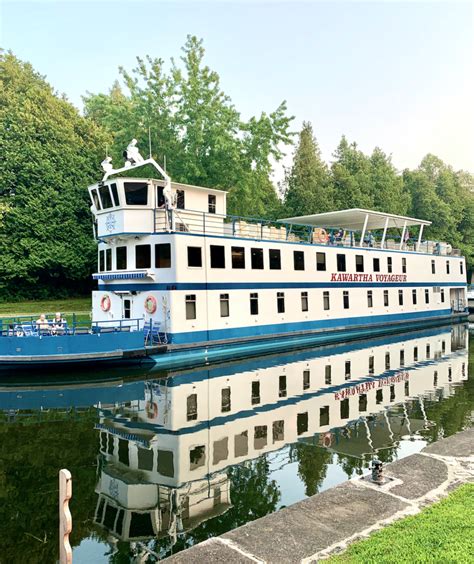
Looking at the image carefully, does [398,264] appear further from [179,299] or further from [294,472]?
[294,472]

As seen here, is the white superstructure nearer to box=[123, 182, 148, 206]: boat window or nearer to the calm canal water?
box=[123, 182, 148, 206]: boat window

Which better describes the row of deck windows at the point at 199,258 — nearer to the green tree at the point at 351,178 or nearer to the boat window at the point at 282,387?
the boat window at the point at 282,387

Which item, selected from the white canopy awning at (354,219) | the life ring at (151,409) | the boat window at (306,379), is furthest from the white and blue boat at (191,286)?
the life ring at (151,409)

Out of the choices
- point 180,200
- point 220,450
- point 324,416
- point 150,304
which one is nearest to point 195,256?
point 150,304

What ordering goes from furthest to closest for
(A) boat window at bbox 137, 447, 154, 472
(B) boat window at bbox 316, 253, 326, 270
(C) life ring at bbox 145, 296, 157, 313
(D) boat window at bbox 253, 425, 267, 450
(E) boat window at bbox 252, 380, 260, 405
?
(B) boat window at bbox 316, 253, 326, 270
(C) life ring at bbox 145, 296, 157, 313
(E) boat window at bbox 252, 380, 260, 405
(D) boat window at bbox 253, 425, 267, 450
(A) boat window at bbox 137, 447, 154, 472

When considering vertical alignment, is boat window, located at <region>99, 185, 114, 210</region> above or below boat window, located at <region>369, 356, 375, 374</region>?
above

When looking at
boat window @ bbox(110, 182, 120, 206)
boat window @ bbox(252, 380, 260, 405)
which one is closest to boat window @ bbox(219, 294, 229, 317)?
boat window @ bbox(252, 380, 260, 405)

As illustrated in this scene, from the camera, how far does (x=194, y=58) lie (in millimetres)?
37188

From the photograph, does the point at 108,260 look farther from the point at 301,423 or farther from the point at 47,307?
the point at 47,307

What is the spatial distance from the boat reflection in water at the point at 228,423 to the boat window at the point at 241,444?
0.08ft

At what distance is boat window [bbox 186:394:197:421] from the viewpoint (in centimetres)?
1275

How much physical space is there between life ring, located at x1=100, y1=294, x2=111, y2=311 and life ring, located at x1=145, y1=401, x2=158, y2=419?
9.55 meters

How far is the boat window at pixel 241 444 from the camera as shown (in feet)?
33.7

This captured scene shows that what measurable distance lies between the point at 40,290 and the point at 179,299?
2831cm
